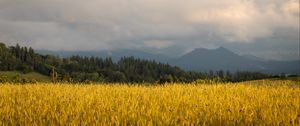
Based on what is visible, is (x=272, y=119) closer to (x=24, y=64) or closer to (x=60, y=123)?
(x=60, y=123)

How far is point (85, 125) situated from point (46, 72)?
180 metres

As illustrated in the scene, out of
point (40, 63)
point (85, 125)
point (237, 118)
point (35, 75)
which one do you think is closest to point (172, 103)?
point (237, 118)

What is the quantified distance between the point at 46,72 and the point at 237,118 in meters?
180

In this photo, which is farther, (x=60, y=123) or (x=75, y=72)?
(x=75, y=72)

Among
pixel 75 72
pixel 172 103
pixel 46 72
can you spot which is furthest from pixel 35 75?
pixel 172 103

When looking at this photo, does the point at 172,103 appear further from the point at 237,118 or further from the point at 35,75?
the point at 35,75

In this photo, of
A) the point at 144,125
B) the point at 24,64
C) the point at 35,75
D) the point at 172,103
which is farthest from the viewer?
the point at 24,64

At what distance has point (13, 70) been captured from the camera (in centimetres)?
18112

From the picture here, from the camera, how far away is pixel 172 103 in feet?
34.2

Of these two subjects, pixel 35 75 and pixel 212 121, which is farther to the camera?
A: pixel 35 75

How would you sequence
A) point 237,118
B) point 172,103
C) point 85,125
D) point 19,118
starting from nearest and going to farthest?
point 85,125, point 237,118, point 19,118, point 172,103

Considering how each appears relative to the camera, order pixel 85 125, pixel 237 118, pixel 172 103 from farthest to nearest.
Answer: pixel 172 103
pixel 237 118
pixel 85 125

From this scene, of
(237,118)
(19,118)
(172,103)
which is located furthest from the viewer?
Result: (172,103)

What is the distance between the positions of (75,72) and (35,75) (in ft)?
86.5
